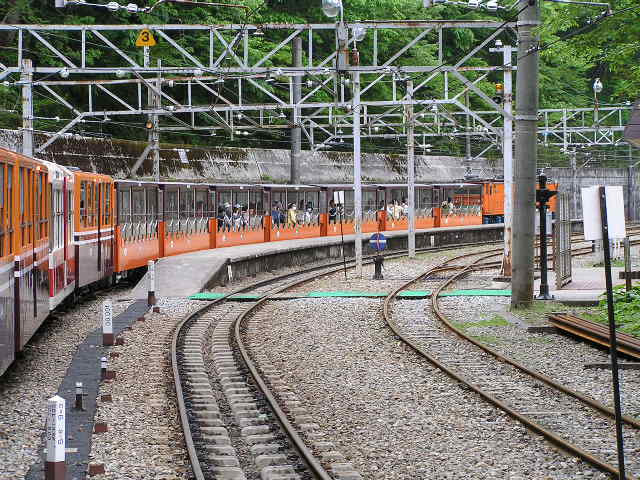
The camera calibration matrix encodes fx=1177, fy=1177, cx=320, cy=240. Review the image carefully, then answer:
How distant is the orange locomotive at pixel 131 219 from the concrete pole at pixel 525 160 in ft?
26.4

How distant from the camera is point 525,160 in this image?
21750 millimetres

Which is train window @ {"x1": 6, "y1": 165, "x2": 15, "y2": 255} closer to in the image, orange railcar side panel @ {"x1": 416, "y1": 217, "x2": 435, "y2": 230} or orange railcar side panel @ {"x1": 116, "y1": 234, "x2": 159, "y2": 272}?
orange railcar side panel @ {"x1": 116, "y1": 234, "x2": 159, "y2": 272}

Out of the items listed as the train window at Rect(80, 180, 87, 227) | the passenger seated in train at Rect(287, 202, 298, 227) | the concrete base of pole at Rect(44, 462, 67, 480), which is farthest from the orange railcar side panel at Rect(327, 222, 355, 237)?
the concrete base of pole at Rect(44, 462, 67, 480)

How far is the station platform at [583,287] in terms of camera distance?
75.7ft

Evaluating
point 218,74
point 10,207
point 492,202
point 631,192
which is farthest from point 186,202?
point 631,192

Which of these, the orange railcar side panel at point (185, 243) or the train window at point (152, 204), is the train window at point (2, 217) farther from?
the orange railcar side panel at point (185, 243)

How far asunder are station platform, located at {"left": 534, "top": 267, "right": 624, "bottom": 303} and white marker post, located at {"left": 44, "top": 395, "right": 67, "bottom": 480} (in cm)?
1568

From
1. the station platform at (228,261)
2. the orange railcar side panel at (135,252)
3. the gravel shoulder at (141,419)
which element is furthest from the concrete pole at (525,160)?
the orange railcar side panel at (135,252)

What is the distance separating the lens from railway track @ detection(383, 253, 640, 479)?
10.4 m

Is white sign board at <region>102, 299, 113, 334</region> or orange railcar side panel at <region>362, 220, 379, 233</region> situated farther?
orange railcar side panel at <region>362, 220, 379, 233</region>

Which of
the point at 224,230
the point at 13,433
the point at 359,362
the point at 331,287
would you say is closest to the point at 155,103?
the point at 224,230

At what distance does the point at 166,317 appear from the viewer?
21406mm

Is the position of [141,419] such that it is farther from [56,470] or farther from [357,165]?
[357,165]

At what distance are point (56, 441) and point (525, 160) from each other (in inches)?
587
